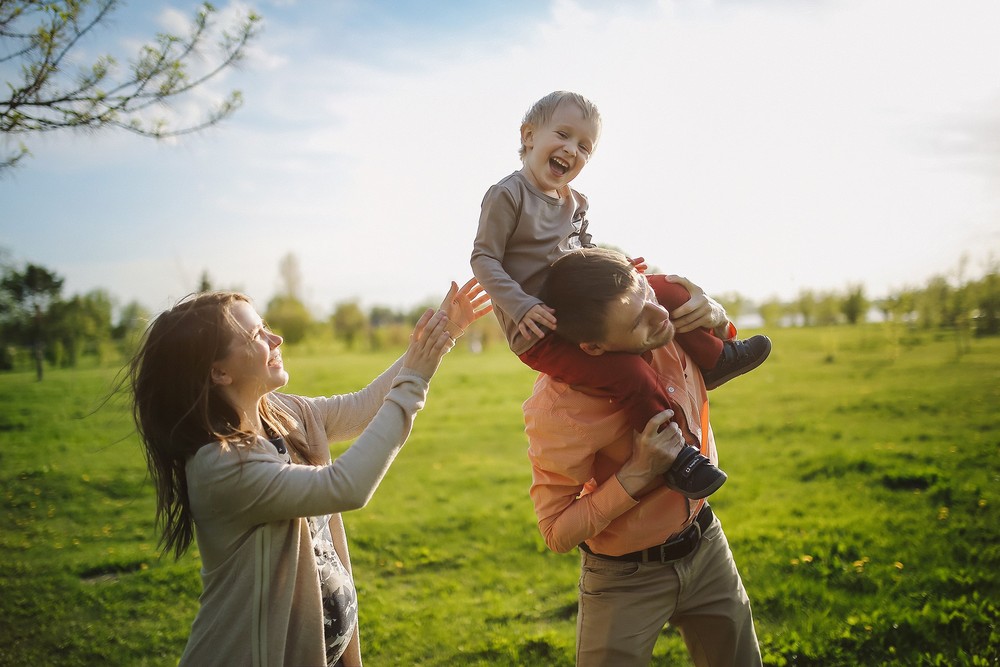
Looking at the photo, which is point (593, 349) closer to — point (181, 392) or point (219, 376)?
point (219, 376)

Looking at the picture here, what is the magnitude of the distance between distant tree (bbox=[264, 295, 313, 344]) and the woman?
25.8 m

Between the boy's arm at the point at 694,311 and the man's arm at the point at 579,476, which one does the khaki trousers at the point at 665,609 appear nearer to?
the man's arm at the point at 579,476

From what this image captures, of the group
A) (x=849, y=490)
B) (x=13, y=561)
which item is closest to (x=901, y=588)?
(x=849, y=490)

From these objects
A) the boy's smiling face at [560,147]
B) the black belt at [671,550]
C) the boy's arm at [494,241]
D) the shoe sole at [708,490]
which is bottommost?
the black belt at [671,550]

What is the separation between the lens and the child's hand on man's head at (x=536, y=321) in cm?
226

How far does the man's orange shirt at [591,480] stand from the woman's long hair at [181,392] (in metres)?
1.02

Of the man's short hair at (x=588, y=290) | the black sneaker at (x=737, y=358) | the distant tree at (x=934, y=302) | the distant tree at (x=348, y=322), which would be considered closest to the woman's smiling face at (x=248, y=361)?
the man's short hair at (x=588, y=290)

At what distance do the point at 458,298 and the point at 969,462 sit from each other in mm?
7247

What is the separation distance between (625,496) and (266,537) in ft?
3.85

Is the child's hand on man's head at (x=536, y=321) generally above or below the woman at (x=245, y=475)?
above

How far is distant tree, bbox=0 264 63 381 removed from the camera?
14789 millimetres

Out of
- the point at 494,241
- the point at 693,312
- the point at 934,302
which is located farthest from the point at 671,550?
the point at 934,302

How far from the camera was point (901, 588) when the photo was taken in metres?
4.50

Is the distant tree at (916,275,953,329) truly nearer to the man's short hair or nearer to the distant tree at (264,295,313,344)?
the man's short hair
